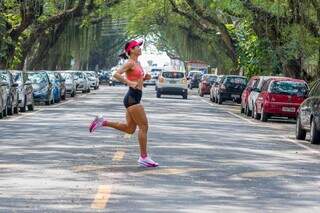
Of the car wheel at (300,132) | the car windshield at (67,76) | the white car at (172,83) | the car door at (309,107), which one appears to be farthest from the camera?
the white car at (172,83)

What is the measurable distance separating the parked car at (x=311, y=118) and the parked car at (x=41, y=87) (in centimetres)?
1868

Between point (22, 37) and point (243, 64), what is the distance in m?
12.7

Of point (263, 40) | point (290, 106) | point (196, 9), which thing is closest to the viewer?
point (290, 106)

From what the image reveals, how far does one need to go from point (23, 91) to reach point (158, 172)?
2020 centimetres

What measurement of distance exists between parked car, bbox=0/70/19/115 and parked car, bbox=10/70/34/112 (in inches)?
34.5

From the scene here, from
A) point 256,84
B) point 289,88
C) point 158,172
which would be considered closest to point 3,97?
point 289,88

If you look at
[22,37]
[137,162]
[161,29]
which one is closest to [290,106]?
[137,162]

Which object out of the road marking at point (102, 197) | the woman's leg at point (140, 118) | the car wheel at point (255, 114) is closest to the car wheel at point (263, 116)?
the car wheel at point (255, 114)

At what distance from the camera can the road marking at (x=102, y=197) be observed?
1033cm

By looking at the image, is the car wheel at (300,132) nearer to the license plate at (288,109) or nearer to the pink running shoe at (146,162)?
the license plate at (288,109)

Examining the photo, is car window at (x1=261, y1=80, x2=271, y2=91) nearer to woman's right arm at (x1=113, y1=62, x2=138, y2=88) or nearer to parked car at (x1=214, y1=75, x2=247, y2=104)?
parked car at (x1=214, y1=75, x2=247, y2=104)

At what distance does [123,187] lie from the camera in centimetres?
1189

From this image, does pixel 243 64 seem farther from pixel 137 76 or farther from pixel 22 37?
pixel 137 76

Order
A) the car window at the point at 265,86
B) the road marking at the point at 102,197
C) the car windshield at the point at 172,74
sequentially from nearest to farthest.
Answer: the road marking at the point at 102,197, the car window at the point at 265,86, the car windshield at the point at 172,74
